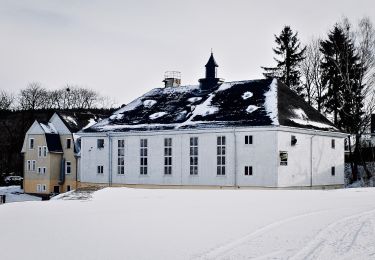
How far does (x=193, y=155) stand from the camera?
3731cm

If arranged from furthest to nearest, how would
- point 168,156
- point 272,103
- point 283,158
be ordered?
point 168,156 → point 272,103 → point 283,158

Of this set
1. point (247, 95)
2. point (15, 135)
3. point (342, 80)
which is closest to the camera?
point (247, 95)

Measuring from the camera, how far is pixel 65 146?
52.6 meters

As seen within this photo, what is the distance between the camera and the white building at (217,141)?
3516 centimetres

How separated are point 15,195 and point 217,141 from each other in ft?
76.5

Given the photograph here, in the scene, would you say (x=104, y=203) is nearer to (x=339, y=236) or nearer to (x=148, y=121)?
(x=339, y=236)

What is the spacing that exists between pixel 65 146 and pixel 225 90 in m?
19.1

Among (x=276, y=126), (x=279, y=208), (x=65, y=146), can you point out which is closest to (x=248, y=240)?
(x=279, y=208)

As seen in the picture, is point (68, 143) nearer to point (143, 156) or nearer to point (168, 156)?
point (143, 156)

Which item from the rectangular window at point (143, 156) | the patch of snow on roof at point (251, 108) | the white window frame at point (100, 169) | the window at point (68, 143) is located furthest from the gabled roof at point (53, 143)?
the patch of snow on roof at point (251, 108)

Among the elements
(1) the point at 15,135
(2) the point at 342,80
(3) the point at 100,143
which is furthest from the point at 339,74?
(1) the point at 15,135

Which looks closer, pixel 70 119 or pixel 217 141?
pixel 217 141

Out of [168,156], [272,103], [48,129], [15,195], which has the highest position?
[272,103]

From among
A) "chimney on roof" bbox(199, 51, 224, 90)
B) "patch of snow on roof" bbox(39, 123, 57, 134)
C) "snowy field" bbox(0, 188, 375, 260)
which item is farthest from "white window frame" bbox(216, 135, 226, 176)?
"patch of snow on roof" bbox(39, 123, 57, 134)
